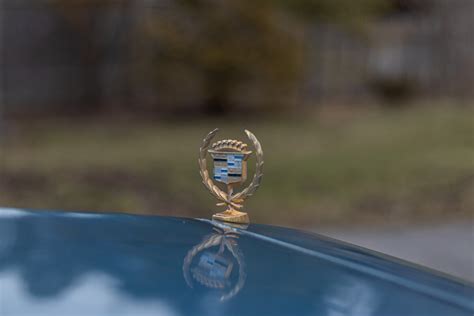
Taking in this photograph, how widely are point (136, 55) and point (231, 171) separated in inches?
504

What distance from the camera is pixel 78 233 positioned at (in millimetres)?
2443

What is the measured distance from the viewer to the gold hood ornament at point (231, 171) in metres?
2.80

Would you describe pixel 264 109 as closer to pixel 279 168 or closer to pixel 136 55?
pixel 136 55

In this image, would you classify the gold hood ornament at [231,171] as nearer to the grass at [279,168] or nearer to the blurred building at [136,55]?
the grass at [279,168]

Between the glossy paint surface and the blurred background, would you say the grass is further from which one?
the glossy paint surface

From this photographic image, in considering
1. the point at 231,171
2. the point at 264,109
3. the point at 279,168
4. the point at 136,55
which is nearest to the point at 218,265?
the point at 231,171

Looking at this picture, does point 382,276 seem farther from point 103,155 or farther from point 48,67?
point 48,67

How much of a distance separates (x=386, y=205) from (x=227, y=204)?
6.87 meters

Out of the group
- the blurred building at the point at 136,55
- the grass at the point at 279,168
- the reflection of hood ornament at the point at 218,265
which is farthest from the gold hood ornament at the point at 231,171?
the blurred building at the point at 136,55

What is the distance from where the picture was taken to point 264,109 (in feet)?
52.3

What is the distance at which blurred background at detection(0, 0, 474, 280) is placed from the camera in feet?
30.5

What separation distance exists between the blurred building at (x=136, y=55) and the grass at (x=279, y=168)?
5.69 ft

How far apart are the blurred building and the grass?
1734 millimetres

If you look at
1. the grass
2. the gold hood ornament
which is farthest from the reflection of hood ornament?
the grass
